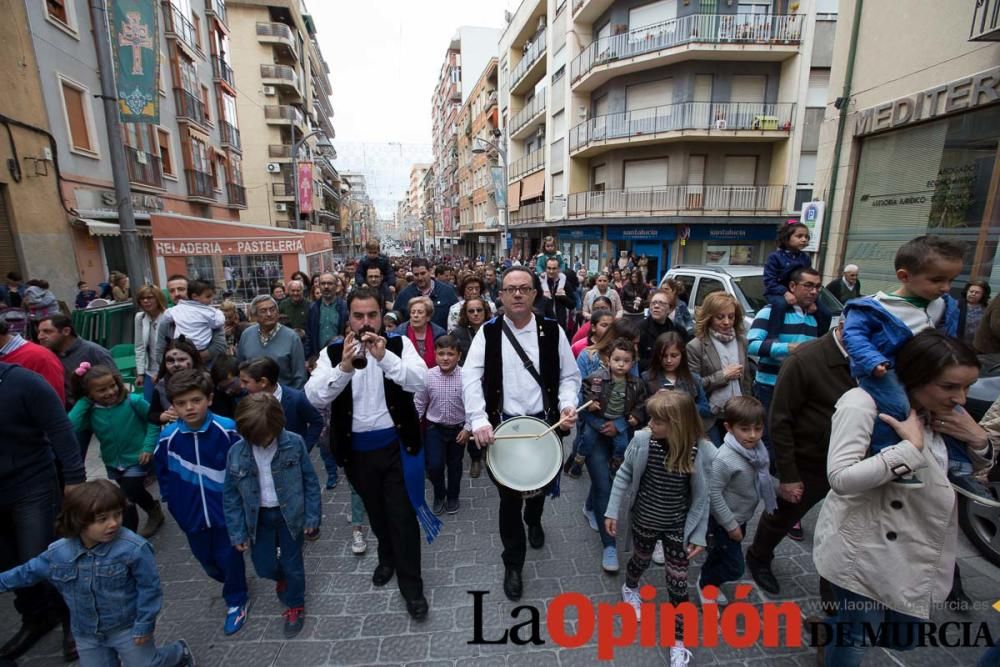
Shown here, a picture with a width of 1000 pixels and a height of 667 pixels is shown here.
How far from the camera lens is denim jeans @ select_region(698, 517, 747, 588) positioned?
2.88 m

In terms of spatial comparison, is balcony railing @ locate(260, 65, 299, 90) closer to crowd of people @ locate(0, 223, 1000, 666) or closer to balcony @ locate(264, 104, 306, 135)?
balcony @ locate(264, 104, 306, 135)

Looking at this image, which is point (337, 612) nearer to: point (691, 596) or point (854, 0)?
point (691, 596)

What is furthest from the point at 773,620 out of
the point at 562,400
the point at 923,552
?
the point at 562,400

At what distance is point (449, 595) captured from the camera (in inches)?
126

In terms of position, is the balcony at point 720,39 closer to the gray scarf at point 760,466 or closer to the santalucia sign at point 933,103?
the santalucia sign at point 933,103

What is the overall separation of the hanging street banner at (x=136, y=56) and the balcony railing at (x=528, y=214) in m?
21.5

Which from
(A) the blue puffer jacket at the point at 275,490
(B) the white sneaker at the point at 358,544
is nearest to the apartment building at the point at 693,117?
(B) the white sneaker at the point at 358,544

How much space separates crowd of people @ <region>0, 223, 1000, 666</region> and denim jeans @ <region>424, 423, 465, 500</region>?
19 mm

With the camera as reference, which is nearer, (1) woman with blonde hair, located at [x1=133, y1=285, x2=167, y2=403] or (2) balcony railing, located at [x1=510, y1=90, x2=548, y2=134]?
(1) woman with blonde hair, located at [x1=133, y1=285, x2=167, y2=403]

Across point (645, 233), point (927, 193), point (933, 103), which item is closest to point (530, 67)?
point (645, 233)

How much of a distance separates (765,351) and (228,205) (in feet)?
91.6

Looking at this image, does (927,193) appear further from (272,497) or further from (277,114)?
(277,114)

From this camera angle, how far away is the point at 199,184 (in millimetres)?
20297

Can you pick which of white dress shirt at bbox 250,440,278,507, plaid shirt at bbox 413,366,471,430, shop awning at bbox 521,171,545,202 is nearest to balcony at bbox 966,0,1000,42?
plaid shirt at bbox 413,366,471,430
